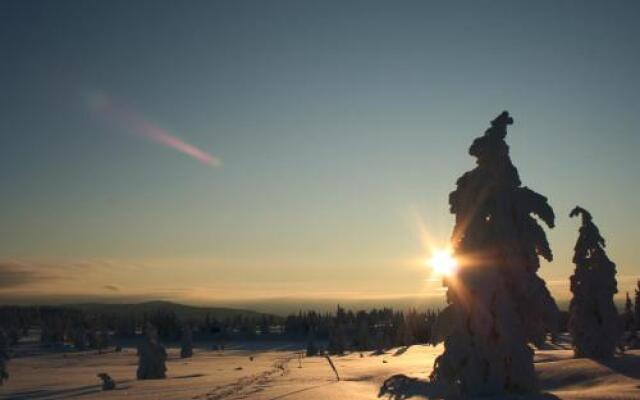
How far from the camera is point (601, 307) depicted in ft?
125

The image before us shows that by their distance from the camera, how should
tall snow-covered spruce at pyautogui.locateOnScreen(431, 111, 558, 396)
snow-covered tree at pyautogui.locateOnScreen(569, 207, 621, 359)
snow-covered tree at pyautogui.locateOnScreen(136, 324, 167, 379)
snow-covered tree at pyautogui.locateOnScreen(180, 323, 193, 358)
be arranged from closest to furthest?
tall snow-covered spruce at pyautogui.locateOnScreen(431, 111, 558, 396) < snow-covered tree at pyautogui.locateOnScreen(569, 207, 621, 359) < snow-covered tree at pyautogui.locateOnScreen(136, 324, 167, 379) < snow-covered tree at pyautogui.locateOnScreen(180, 323, 193, 358)

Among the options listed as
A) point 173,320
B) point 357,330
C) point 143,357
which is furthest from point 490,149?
point 173,320

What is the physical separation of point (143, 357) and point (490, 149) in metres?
45.4

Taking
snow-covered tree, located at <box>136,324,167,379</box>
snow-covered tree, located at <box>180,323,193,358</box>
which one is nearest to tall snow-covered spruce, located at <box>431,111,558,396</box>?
snow-covered tree, located at <box>136,324,167,379</box>

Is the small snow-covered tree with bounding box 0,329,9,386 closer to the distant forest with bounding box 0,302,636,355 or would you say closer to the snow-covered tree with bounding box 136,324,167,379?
the snow-covered tree with bounding box 136,324,167,379

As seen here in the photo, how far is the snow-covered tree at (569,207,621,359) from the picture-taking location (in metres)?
37.1

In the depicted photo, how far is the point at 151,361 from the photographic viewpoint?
5844 cm

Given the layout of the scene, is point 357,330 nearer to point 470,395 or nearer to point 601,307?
point 601,307

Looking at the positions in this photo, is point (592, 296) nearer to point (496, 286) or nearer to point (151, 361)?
point (496, 286)

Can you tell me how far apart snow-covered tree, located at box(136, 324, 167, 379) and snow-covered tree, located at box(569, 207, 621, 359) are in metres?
37.3

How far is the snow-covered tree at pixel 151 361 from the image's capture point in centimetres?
5800

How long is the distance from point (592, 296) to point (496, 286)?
1899 centimetres

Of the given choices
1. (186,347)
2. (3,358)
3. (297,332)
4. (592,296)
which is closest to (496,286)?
(592,296)

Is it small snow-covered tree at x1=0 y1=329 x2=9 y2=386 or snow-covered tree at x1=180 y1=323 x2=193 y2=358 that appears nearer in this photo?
small snow-covered tree at x1=0 y1=329 x2=9 y2=386
